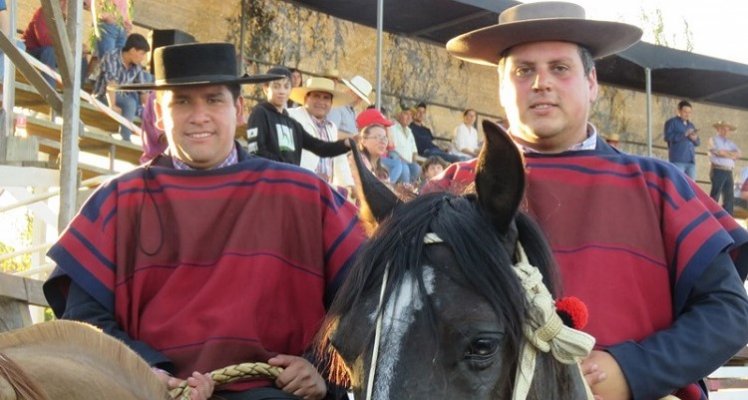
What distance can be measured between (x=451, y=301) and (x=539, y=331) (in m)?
0.26

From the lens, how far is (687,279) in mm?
3648

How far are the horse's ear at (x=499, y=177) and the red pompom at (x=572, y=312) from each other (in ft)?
0.87

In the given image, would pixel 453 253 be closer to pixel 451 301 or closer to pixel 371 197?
pixel 451 301

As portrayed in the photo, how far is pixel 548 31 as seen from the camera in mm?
3865

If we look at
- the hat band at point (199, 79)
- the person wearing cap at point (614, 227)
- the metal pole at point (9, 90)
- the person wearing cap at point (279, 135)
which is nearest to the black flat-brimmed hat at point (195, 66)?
the hat band at point (199, 79)

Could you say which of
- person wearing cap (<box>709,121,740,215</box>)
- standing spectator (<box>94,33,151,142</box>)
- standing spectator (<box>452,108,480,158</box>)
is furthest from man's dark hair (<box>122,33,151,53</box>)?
person wearing cap (<box>709,121,740,215</box>)

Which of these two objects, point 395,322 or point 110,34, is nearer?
point 395,322

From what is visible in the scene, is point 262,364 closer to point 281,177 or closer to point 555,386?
point 281,177

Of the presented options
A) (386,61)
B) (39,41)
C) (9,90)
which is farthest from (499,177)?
(386,61)

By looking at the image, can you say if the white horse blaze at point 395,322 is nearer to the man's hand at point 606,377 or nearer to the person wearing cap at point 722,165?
the man's hand at point 606,377

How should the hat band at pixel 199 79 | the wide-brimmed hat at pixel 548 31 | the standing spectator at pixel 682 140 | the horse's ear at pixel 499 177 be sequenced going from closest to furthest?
the horse's ear at pixel 499 177
the wide-brimmed hat at pixel 548 31
the hat band at pixel 199 79
the standing spectator at pixel 682 140

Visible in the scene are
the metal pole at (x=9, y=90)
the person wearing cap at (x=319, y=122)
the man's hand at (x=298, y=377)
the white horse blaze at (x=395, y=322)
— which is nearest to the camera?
the white horse blaze at (x=395, y=322)

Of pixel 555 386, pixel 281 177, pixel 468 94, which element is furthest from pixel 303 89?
pixel 468 94

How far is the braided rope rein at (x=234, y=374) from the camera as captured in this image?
398 cm
